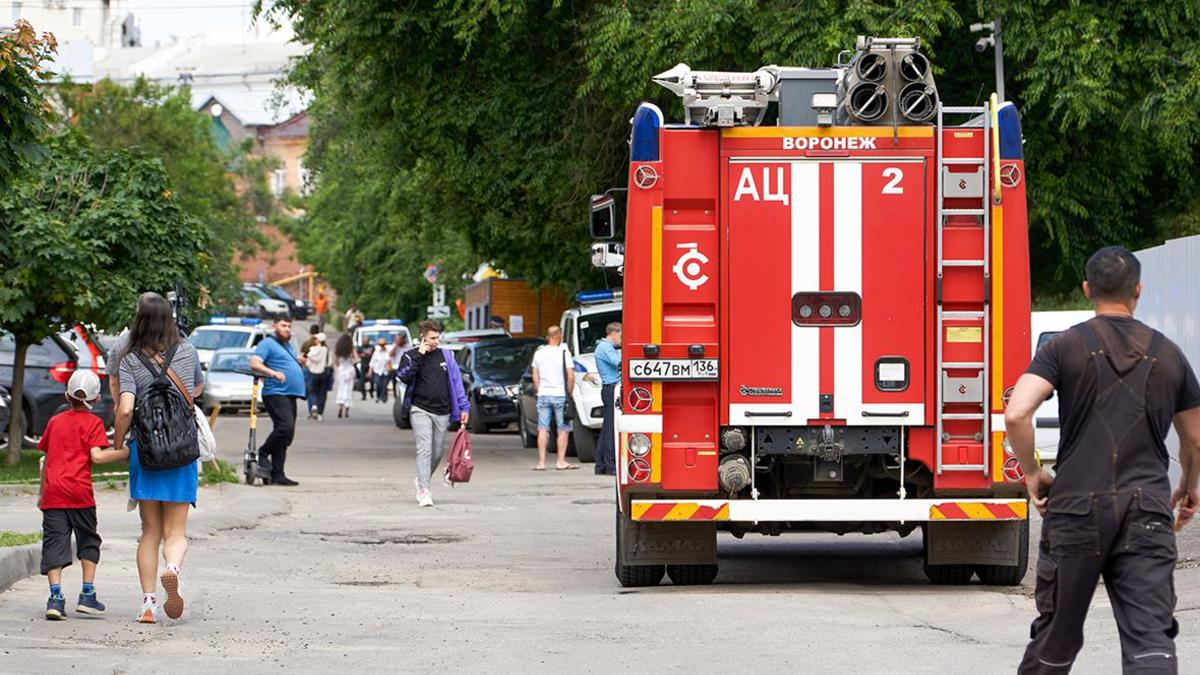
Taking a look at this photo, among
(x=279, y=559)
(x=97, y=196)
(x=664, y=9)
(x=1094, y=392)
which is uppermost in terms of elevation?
(x=664, y=9)

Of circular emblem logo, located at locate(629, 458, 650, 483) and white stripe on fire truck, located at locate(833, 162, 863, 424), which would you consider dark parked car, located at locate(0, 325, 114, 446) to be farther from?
white stripe on fire truck, located at locate(833, 162, 863, 424)

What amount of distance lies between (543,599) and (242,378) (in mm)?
27814

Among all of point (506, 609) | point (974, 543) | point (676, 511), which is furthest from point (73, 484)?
point (974, 543)

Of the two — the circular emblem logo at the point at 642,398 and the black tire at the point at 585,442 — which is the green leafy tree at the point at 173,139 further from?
the circular emblem logo at the point at 642,398

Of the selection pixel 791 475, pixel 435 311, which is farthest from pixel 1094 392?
pixel 435 311

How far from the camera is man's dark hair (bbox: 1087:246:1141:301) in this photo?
22.4 feet

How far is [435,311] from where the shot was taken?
54.8 metres

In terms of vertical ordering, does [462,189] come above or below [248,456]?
above

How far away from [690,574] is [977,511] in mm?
1863

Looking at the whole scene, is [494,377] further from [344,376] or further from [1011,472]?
[1011,472]

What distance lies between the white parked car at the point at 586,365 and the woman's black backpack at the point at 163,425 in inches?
531

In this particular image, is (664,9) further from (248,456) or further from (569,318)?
(248,456)

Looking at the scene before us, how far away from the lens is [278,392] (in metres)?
20.6

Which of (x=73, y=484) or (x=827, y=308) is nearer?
(x=73, y=484)
